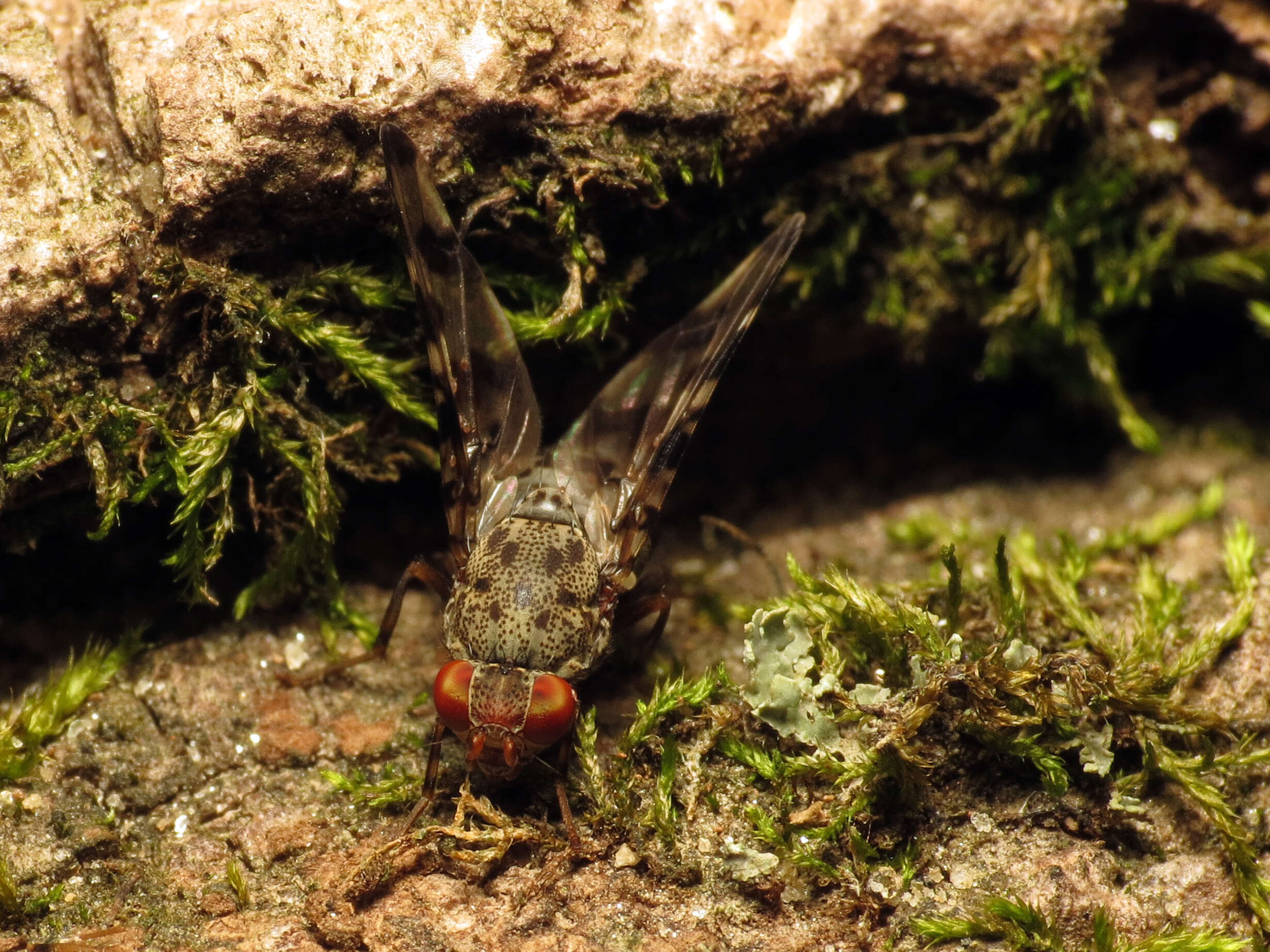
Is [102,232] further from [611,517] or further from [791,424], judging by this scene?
[791,424]

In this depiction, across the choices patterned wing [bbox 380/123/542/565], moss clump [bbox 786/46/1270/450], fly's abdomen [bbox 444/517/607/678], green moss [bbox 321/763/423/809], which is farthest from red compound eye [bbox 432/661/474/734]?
moss clump [bbox 786/46/1270/450]

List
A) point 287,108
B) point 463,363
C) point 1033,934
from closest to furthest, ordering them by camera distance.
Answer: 1. point 1033,934
2. point 287,108
3. point 463,363

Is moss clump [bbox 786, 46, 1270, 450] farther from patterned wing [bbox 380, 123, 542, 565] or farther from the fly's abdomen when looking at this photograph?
the fly's abdomen

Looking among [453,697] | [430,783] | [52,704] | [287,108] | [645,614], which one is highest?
[287,108]

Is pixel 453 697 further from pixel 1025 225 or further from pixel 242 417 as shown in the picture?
pixel 1025 225

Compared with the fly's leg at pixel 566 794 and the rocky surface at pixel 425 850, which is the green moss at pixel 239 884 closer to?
the rocky surface at pixel 425 850

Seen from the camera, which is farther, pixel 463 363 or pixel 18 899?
pixel 463 363

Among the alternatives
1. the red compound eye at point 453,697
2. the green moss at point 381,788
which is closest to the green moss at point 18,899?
the green moss at point 381,788

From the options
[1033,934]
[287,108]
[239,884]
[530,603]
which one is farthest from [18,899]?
[1033,934]
